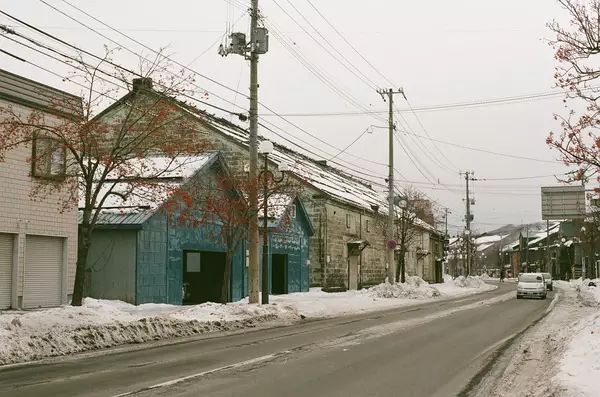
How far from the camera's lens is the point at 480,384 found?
995 centimetres

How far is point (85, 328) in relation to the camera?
14867mm

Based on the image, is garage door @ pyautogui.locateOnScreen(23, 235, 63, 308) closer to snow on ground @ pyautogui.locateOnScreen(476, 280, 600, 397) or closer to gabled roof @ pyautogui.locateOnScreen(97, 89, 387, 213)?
gabled roof @ pyautogui.locateOnScreen(97, 89, 387, 213)

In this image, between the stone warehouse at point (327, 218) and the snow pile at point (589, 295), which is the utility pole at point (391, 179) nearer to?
the stone warehouse at point (327, 218)

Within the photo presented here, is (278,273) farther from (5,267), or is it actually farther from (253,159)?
(5,267)

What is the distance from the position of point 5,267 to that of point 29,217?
177 cm

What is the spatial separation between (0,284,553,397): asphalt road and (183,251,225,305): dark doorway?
14249mm

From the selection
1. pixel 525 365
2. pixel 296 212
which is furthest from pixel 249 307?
pixel 296 212

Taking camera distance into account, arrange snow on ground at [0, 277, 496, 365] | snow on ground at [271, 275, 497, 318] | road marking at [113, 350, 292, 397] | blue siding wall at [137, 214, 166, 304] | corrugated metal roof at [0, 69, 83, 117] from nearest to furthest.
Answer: road marking at [113, 350, 292, 397], snow on ground at [0, 277, 496, 365], corrugated metal roof at [0, 69, 83, 117], blue siding wall at [137, 214, 166, 304], snow on ground at [271, 275, 497, 318]

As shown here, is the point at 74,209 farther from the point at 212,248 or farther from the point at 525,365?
the point at 525,365

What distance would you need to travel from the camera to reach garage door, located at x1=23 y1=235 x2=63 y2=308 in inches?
856

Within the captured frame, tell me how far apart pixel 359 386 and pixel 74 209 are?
16956 millimetres

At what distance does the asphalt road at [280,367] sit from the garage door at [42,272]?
8.28 meters

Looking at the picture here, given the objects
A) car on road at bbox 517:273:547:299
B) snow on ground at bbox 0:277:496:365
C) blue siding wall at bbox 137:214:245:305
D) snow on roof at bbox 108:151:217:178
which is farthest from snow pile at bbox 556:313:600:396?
car on road at bbox 517:273:547:299

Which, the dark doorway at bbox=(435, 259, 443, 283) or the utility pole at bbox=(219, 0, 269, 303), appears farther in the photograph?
the dark doorway at bbox=(435, 259, 443, 283)
